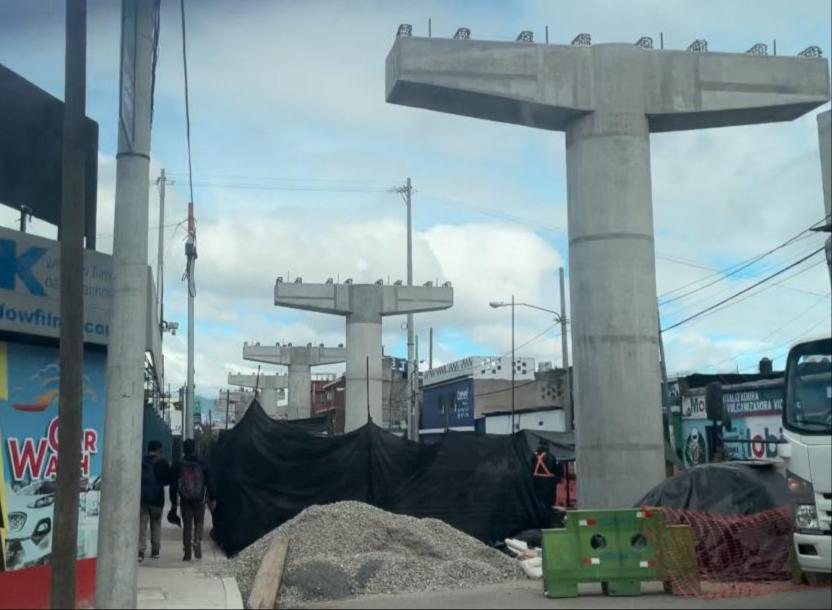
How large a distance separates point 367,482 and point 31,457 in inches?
316

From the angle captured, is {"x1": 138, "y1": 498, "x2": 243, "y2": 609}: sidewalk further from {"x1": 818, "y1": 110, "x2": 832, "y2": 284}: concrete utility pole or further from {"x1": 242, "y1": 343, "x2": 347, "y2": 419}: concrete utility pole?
{"x1": 242, "y1": 343, "x2": 347, "y2": 419}: concrete utility pole

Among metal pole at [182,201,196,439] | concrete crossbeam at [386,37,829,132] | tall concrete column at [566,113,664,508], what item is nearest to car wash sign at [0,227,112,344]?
concrete crossbeam at [386,37,829,132]

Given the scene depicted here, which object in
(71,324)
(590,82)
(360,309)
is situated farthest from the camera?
(360,309)

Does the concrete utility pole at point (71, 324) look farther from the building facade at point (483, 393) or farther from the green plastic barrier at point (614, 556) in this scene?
the building facade at point (483, 393)

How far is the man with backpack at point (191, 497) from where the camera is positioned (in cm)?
1608

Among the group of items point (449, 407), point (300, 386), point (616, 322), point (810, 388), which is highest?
point (300, 386)

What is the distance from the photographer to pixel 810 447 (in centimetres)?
1010

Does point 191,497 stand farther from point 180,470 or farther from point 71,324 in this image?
point 71,324

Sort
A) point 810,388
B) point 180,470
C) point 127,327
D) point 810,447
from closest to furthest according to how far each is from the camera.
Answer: point 127,327 → point 810,447 → point 810,388 → point 180,470

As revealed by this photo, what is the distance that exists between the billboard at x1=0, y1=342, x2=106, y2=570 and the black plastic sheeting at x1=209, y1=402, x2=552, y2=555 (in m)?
6.54

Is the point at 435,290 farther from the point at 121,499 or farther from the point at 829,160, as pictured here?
the point at 121,499

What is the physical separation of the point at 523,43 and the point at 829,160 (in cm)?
615

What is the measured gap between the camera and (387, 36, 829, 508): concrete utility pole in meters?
17.0

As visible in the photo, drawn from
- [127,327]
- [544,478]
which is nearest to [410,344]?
[544,478]
